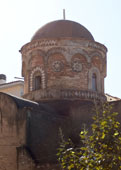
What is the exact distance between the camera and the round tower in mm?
16875

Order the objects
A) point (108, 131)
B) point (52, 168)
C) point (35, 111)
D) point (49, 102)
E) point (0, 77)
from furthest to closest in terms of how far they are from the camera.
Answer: point (0, 77) → point (49, 102) → point (35, 111) → point (52, 168) → point (108, 131)

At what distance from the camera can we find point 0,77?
32281 millimetres

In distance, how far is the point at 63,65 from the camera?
676 inches

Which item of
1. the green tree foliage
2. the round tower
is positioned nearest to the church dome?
the round tower

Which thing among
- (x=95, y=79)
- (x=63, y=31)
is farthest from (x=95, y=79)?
(x=63, y=31)

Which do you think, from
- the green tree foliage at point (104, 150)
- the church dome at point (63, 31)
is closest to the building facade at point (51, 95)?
the church dome at point (63, 31)

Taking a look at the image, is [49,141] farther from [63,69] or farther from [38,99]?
[63,69]

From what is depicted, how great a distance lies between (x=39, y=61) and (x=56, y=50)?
1.02 meters

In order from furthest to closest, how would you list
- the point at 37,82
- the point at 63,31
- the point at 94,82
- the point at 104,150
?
1. the point at 63,31
2. the point at 94,82
3. the point at 37,82
4. the point at 104,150

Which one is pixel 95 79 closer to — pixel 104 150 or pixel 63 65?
pixel 63 65

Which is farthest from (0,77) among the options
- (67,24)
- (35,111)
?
(35,111)

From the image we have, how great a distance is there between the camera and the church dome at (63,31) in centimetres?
1778

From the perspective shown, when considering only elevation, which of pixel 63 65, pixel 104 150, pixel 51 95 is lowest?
pixel 104 150

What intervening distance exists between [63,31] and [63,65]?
192 cm
